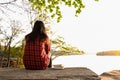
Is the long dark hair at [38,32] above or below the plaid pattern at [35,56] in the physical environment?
above

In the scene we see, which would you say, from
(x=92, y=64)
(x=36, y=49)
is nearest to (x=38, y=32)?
(x=36, y=49)

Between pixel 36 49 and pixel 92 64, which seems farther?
pixel 92 64

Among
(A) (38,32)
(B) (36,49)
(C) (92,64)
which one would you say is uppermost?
(A) (38,32)

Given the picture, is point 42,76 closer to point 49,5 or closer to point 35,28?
point 35,28

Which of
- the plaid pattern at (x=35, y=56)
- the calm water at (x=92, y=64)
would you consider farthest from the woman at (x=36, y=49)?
the calm water at (x=92, y=64)

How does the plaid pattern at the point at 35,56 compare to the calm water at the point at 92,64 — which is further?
the calm water at the point at 92,64

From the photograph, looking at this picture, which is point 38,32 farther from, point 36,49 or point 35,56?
point 35,56

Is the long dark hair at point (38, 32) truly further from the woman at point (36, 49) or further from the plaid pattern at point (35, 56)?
the plaid pattern at point (35, 56)

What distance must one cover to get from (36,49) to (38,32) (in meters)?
0.48

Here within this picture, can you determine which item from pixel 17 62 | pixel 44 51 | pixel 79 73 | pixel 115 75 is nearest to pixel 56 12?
pixel 44 51

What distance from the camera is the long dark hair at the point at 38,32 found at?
988 centimetres

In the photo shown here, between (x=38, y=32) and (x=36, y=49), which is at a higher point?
(x=38, y=32)

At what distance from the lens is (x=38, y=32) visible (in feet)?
32.7

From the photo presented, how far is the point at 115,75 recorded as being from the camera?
59.9ft
